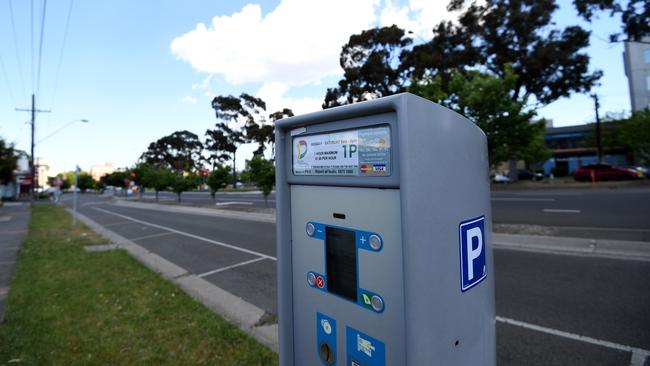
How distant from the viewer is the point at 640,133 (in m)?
24.5

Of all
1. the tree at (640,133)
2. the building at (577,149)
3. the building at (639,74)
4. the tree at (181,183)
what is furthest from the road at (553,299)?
the building at (639,74)

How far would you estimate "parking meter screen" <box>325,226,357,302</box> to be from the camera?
1513 millimetres

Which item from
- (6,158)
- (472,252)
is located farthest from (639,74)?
(6,158)

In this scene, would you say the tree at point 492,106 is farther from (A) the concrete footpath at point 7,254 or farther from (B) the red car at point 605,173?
(B) the red car at point 605,173

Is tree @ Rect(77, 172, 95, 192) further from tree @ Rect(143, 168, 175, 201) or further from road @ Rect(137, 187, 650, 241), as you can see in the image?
road @ Rect(137, 187, 650, 241)

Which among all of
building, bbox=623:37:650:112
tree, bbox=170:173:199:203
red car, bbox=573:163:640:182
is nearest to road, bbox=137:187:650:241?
red car, bbox=573:163:640:182

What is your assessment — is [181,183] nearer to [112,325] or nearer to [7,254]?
[7,254]

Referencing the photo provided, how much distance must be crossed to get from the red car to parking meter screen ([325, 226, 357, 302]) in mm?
31160

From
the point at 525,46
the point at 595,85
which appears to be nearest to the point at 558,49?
the point at 525,46

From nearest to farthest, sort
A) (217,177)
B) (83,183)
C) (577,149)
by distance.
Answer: (217,177) → (577,149) → (83,183)

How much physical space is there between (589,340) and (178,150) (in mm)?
73945

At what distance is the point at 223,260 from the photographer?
26.2 feet

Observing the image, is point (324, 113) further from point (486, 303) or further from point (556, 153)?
point (556, 153)

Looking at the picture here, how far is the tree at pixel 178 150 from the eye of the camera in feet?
222
